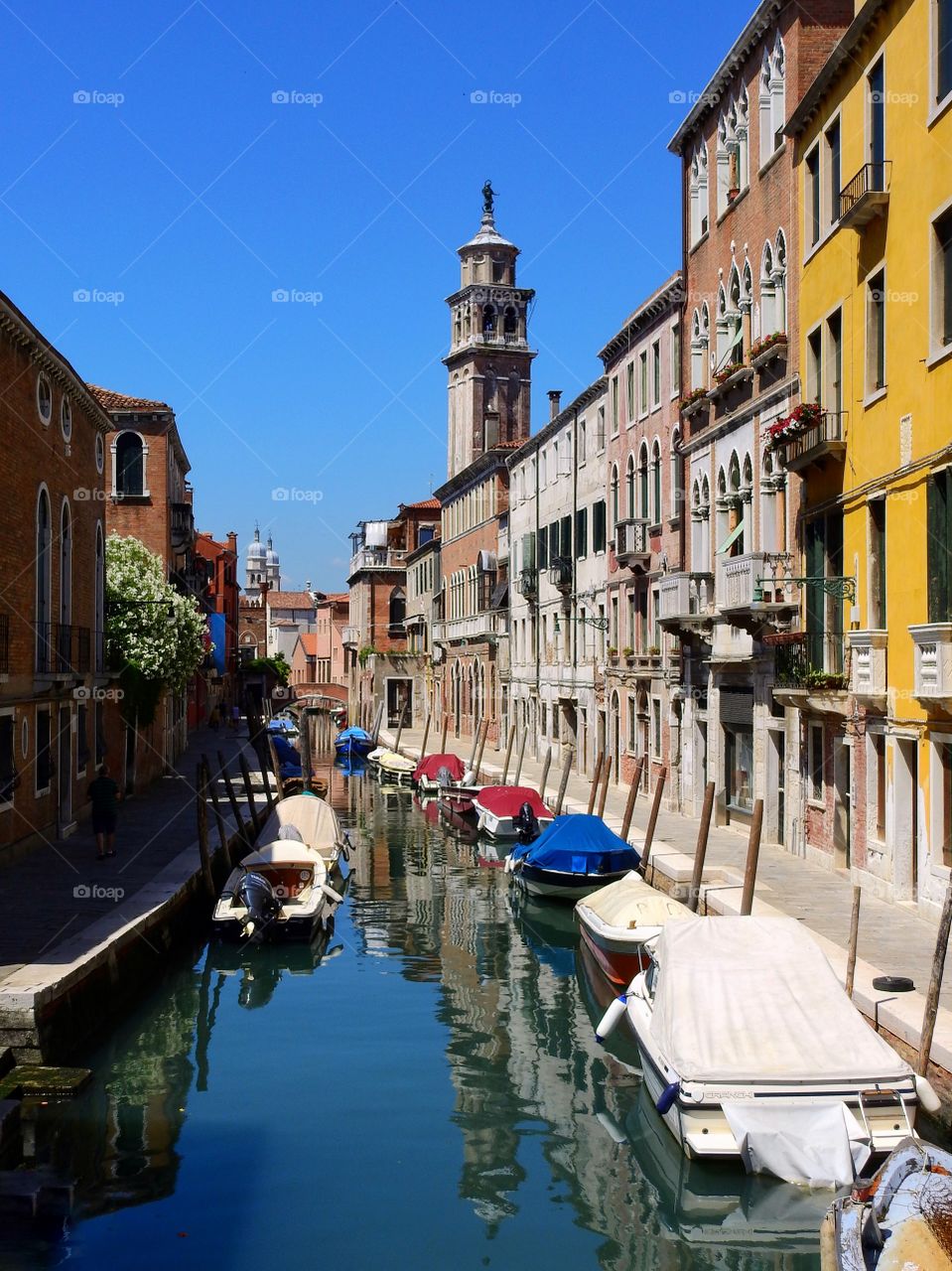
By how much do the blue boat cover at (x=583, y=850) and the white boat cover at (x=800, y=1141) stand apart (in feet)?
32.9

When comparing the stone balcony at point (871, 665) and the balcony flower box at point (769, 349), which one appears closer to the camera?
the stone balcony at point (871, 665)

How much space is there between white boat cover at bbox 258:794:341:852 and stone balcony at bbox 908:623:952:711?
12.0 m

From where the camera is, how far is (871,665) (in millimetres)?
15211

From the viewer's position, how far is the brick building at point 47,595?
1772 centimetres

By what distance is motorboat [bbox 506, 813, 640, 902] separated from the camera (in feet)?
63.4

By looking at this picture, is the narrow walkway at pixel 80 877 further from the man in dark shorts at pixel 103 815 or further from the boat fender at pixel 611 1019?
the boat fender at pixel 611 1019

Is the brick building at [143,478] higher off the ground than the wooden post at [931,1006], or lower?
higher

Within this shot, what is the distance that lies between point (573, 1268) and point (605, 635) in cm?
2483

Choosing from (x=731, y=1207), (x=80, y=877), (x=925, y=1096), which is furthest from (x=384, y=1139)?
(x=80, y=877)

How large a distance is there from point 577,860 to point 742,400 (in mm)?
8051

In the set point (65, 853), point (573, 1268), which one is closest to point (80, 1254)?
point (573, 1268)

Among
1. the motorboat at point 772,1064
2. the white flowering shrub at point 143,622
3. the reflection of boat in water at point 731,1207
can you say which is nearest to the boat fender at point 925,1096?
the motorboat at point 772,1064

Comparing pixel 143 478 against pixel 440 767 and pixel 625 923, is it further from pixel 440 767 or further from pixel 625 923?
pixel 625 923

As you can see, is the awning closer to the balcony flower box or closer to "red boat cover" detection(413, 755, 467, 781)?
the balcony flower box
